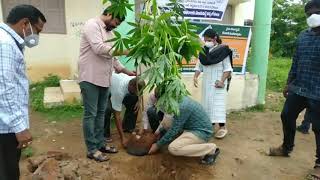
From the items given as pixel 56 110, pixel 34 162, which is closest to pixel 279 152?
pixel 34 162

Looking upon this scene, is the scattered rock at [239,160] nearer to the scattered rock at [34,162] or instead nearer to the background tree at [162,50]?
the background tree at [162,50]

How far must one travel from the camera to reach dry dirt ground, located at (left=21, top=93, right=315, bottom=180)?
405cm

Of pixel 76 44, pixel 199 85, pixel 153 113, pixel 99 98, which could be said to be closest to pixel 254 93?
pixel 199 85

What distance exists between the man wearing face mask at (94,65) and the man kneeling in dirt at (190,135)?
2.51 ft

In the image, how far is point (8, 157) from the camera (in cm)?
282

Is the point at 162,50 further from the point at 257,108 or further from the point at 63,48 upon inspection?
the point at 63,48

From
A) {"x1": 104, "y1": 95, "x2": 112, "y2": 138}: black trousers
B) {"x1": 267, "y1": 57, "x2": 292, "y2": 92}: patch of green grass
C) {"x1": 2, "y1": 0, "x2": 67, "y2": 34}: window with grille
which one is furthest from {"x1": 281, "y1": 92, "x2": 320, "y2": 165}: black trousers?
{"x1": 2, "y1": 0, "x2": 67, "y2": 34}: window with grille

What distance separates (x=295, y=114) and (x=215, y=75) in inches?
49.8

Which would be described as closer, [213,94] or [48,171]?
[48,171]

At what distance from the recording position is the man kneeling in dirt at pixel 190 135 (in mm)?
4059

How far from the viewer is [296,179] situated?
402 centimetres

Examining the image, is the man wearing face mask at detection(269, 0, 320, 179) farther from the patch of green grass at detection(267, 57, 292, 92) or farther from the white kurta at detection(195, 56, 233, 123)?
the patch of green grass at detection(267, 57, 292, 92)

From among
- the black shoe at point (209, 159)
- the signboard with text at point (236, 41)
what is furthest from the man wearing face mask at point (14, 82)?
the signboard with text at point (236, 41)

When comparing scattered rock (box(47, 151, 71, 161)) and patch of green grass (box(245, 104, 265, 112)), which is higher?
patch of green grass (box(245, 104, 265, 112))
